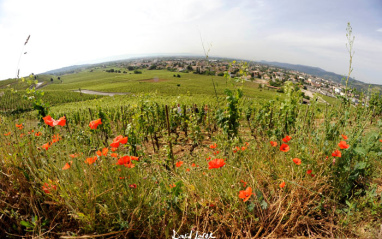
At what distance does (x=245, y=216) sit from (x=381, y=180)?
193 centimetres

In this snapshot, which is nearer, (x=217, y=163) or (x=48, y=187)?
(x=48, y=187)

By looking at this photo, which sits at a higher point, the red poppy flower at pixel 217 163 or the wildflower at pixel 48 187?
the red poppy flower at pixel 217 163

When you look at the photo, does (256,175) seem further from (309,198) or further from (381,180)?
(381,180)

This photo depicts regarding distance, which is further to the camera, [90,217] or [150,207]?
[150,207]

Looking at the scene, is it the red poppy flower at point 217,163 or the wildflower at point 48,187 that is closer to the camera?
the wildflower at point 48,187

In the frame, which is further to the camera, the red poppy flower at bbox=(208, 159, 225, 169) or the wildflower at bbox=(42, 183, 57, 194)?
the red poppy flower at bbox=(208, 159, 225, 169)

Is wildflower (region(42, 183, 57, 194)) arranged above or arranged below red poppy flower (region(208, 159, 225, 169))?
below

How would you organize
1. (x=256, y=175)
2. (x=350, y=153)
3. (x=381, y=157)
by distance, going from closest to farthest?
(x=350, y=153), (x=256, y=175), (x=381, y=157)

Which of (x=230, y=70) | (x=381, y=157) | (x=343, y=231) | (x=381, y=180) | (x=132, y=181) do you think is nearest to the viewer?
(x=343, y=231)

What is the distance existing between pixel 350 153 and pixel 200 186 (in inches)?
64.6

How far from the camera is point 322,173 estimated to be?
1.94 metres

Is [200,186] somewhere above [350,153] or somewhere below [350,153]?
below

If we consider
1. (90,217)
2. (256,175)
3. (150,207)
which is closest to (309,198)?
(256,175)

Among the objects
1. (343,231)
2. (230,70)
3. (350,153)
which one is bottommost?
(343,231)
